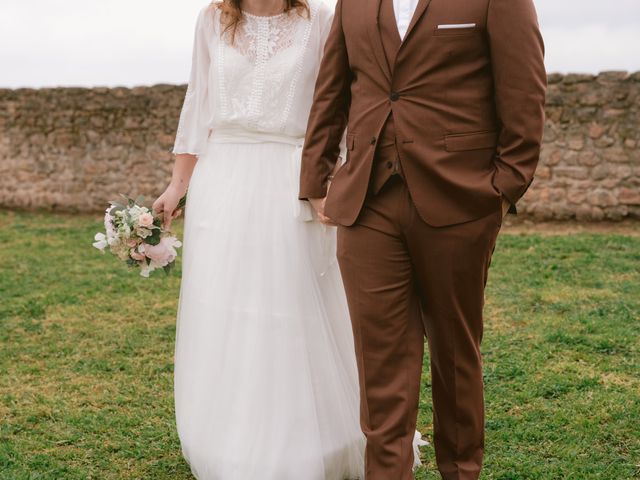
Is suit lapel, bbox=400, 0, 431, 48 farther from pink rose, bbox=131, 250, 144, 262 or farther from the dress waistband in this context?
pink rose, bbox=131, 250, 144, 262

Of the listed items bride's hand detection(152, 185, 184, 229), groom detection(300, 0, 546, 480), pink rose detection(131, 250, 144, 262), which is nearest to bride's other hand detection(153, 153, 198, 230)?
bride's hand detection(152, 185, 184, 229)

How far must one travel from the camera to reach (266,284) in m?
3.19

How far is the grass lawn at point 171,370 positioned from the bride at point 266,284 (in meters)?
0.50

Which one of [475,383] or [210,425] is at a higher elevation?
[475,383]

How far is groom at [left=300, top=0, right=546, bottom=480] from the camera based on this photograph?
8.18 ft

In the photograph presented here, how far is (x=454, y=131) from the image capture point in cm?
254

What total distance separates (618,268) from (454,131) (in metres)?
6.03

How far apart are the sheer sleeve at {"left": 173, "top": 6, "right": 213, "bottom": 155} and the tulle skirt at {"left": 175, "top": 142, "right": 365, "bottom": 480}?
0.45 feet

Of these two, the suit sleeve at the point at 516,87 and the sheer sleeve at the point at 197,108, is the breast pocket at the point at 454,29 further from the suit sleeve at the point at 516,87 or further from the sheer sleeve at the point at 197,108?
the sheer sleeve at the point at 197,108

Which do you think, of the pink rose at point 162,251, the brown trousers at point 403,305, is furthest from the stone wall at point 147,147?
the brown trousers at point 403,305

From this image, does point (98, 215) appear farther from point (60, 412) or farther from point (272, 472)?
point (272, 472)

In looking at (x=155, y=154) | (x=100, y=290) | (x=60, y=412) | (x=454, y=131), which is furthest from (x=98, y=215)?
(x=454, y=131)

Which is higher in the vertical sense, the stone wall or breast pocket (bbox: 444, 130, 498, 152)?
breast pocket (bbox: 444, 130, 498, 152)

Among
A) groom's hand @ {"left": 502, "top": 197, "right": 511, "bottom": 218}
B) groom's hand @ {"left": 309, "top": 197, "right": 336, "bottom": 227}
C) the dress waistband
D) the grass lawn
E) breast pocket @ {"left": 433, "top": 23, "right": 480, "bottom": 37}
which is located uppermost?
breast pocket @ {"left": 433, "top": 23, "right": 480, "bottom": 37}
